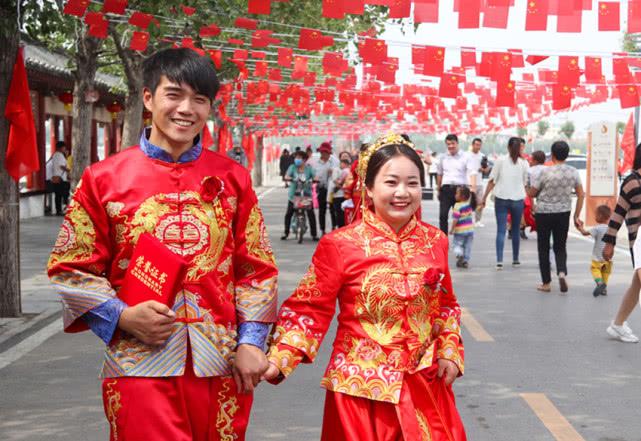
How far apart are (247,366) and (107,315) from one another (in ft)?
1.50

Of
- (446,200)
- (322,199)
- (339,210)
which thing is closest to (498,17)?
(446,200)

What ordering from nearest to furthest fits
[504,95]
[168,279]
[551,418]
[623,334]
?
[168,279] → [551,418] → [623,334] → [504,95]

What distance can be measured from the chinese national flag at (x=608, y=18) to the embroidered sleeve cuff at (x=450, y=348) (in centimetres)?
771

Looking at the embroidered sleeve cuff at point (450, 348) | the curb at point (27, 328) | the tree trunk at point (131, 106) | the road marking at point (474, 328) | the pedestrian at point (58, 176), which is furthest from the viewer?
the pedestrian at point (58, 176)

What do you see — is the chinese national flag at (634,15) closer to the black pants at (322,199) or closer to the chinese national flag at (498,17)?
the chinese national flag at (498,17)

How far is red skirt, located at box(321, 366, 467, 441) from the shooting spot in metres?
3.90

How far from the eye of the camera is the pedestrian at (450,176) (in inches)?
676

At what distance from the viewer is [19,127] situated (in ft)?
33.1

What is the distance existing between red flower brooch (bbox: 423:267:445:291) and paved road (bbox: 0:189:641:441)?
2.28 metres

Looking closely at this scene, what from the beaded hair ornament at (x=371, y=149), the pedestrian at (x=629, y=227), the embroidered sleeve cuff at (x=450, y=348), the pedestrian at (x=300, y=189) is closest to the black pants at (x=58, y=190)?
the pedestrian at (x=300, y=189)

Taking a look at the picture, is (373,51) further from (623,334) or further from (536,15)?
(623,334)

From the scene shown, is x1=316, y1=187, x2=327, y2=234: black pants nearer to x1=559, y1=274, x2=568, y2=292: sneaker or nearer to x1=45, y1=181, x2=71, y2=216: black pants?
x1=45, y1=181, x2=71, y2=216: black pants

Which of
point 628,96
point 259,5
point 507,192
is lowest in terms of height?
point 507,192

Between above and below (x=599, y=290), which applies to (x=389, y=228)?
above
